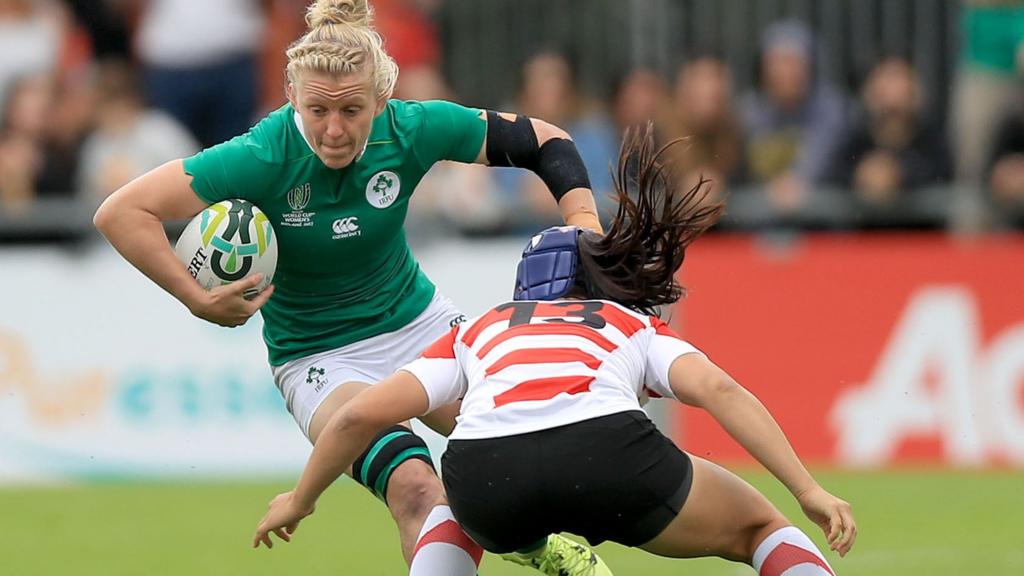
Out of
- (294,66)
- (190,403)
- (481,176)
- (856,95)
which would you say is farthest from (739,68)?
(294,66)

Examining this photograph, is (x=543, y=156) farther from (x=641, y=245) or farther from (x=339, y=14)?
(x=641, y=245)

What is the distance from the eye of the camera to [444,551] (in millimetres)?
5758

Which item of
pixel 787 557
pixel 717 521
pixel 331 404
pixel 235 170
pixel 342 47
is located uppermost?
pixel 342 47

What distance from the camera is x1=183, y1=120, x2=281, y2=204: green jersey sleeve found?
6398 millimetres

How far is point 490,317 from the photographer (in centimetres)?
A: 560

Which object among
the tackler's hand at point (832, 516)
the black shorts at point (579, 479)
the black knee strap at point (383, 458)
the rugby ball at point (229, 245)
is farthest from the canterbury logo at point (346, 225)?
the tackler's hand at point (832, 516)

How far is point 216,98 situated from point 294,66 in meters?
6.93

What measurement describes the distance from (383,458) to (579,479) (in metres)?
1.31

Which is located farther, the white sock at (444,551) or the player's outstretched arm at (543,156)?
the player's outstretched arm at (543,156)

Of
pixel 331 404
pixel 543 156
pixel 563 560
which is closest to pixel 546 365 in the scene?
pixel 563 560

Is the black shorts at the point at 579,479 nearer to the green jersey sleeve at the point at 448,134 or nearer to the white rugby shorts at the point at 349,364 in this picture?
the white rugby shorts at the point at 349,364

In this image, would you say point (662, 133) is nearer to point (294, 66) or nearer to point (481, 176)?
point (481, 176)

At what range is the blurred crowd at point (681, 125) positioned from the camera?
1279 centimetres

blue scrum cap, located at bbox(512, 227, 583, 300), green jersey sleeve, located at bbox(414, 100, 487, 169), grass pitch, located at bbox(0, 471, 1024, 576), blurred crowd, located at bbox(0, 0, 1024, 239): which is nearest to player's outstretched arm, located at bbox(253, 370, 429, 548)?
blue scrum cap, located at bbox(512, 227, 583, 300)
